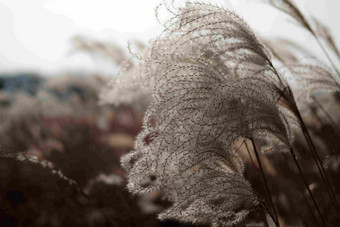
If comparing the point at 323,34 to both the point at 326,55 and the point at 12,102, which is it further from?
the point at 12,102

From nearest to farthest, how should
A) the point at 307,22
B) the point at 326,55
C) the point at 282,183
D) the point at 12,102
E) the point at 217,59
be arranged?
the point at 217,59 → the point at 307,22 → the point at 326,55 → the point at 282,183 → the point at 12,102

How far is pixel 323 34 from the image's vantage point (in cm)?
239

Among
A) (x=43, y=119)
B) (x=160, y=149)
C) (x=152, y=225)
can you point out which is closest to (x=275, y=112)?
(x=160, y=149)

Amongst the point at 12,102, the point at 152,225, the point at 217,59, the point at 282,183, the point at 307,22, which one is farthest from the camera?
the point at 12,102

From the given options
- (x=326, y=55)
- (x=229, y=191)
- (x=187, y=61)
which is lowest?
(x=229, y=191)

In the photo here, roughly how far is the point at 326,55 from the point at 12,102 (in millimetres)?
3352

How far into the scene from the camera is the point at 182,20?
1295mm

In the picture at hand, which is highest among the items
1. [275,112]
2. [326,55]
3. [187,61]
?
[326,55]

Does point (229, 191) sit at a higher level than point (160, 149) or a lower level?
lower

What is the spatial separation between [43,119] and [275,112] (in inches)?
134

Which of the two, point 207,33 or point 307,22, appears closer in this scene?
point 207,33

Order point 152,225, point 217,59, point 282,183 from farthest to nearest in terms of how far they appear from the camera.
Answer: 1. point 152,225
2. point 282,183
3. point 217,59

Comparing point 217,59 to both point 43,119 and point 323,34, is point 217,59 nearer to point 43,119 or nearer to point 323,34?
point 323,34

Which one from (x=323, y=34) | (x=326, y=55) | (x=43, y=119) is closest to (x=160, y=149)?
(x=326, y=55)
